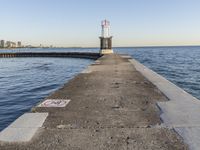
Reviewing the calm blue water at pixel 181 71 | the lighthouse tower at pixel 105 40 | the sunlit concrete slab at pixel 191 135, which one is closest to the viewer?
the sunlit concrete slab at pixel 191 135

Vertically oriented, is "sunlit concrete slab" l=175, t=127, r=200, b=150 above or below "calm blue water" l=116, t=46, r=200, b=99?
above

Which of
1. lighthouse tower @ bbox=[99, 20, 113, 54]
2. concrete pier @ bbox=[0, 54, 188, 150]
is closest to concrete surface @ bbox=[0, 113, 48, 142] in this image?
concrete pier @ bbox=[0, 54, 188, 150]

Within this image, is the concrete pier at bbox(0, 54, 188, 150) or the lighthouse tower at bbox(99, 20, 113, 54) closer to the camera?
the concrete pier at bbox(0, 54, 188, 150)

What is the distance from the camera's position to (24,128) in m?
5.05

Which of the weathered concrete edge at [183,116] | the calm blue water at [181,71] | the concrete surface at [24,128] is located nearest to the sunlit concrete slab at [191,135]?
the weathered concrete edge at [183,116]

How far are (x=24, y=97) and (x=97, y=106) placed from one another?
29.2 ft

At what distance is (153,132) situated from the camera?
4.75 metres

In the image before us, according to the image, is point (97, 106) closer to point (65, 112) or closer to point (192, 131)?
point (65, 112)

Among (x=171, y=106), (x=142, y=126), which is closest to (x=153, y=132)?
(x=142, y=126)

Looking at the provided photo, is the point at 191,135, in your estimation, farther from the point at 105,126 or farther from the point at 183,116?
the point at 105,126

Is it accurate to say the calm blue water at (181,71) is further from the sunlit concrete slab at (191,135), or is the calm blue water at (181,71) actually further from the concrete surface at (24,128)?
the concrete surface at (24,128)

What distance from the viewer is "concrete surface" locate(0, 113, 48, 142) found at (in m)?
4.52

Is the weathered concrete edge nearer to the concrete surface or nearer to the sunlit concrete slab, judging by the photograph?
the sunlit concrete slab

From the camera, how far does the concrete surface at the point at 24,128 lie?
4.52 meters
